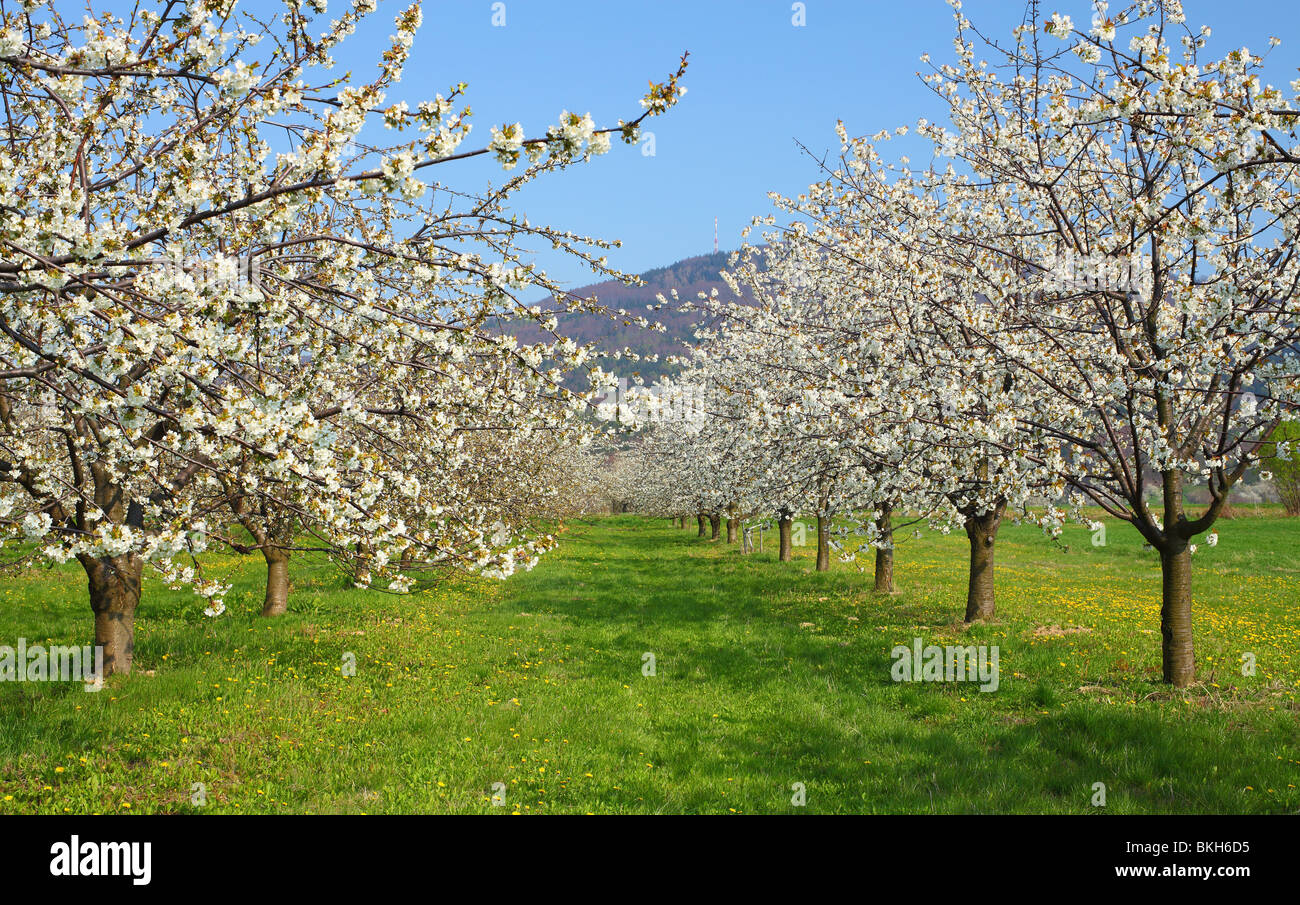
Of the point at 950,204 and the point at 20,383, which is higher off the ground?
the point at 950,204

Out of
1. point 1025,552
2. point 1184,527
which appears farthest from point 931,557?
point 1184,527

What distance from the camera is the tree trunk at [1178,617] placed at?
8.59 meters

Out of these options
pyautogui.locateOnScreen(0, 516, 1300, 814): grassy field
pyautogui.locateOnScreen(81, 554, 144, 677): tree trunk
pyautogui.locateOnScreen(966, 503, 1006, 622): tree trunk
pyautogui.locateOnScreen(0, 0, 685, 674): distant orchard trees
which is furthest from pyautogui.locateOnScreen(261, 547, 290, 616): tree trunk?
pyautogui.locateOnScreen(966, 503, 1006, 622): tree trunk

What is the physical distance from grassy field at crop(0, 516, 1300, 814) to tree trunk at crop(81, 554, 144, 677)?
43 centimetres

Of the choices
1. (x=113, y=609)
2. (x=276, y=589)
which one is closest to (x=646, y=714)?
(x=113, y=609)

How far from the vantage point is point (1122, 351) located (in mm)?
8219

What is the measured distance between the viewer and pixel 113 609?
9422mm

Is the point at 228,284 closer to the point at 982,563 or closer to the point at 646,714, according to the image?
the point at 646,714

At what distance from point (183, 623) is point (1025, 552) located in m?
32.6

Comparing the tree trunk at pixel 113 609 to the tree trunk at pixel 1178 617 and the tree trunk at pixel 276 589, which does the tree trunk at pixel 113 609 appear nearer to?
the tree trunk at pixel 276 589

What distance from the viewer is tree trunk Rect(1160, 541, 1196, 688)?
338 inches

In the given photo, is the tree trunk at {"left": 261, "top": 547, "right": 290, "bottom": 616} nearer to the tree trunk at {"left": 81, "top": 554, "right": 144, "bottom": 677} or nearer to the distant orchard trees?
the tree trunk at {"left": 81, "top": 554, "right": 144, "bottom": 677}
